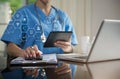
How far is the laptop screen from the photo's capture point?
103 centimetres

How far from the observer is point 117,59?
4.13 feet

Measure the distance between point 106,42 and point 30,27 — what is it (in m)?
0.68

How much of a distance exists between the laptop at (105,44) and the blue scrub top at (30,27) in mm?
447

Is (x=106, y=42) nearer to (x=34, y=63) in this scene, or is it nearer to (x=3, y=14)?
(x=34, y=63)

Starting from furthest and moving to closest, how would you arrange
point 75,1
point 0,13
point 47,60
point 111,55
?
point 75,1 < point 0,13 < point 111,55 < point 47,60

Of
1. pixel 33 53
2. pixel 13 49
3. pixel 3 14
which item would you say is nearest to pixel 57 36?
pixel 33 53

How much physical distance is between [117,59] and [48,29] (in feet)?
1.84

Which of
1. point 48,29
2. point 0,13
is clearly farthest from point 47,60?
point 0,13

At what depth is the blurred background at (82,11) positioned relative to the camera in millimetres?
2381

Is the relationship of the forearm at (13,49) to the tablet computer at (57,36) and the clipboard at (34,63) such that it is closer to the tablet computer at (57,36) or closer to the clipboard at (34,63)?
the tablet computer at (57,36)

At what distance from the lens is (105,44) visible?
1099mm

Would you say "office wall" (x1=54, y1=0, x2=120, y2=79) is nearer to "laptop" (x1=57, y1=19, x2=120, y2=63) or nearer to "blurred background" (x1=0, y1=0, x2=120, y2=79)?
"blurred background" (x1=0, y1=0, x2=120, y2=79)

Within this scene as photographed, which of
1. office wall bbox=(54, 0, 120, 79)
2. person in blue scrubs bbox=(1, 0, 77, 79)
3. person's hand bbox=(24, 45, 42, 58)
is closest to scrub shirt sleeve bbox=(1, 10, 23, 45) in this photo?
person in blue scrubs bbox=(1, 0, 77, 79)

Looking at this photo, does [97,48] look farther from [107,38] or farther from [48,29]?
[48,29]
